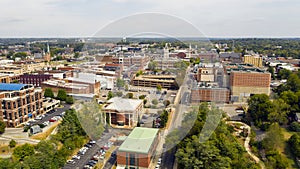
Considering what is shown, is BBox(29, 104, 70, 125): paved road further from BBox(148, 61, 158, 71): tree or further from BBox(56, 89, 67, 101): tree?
BBox(148, 61, 158, 71): tree

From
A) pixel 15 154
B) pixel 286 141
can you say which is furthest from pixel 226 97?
pixel 15 154

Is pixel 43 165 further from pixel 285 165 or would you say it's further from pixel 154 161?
pixel 285 165

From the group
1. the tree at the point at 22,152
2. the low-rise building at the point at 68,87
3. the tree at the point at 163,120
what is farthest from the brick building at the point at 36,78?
the tree at the point at 163,120

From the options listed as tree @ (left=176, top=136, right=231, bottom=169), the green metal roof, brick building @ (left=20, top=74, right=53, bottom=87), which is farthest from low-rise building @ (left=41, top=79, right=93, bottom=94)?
tree @ (left=176, top=136, right=231, bottom=169)

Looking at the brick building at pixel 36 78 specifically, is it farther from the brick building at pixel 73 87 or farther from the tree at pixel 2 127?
the tree at pixel 2 127

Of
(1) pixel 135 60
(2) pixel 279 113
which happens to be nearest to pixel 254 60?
(1) pixel 135 60
